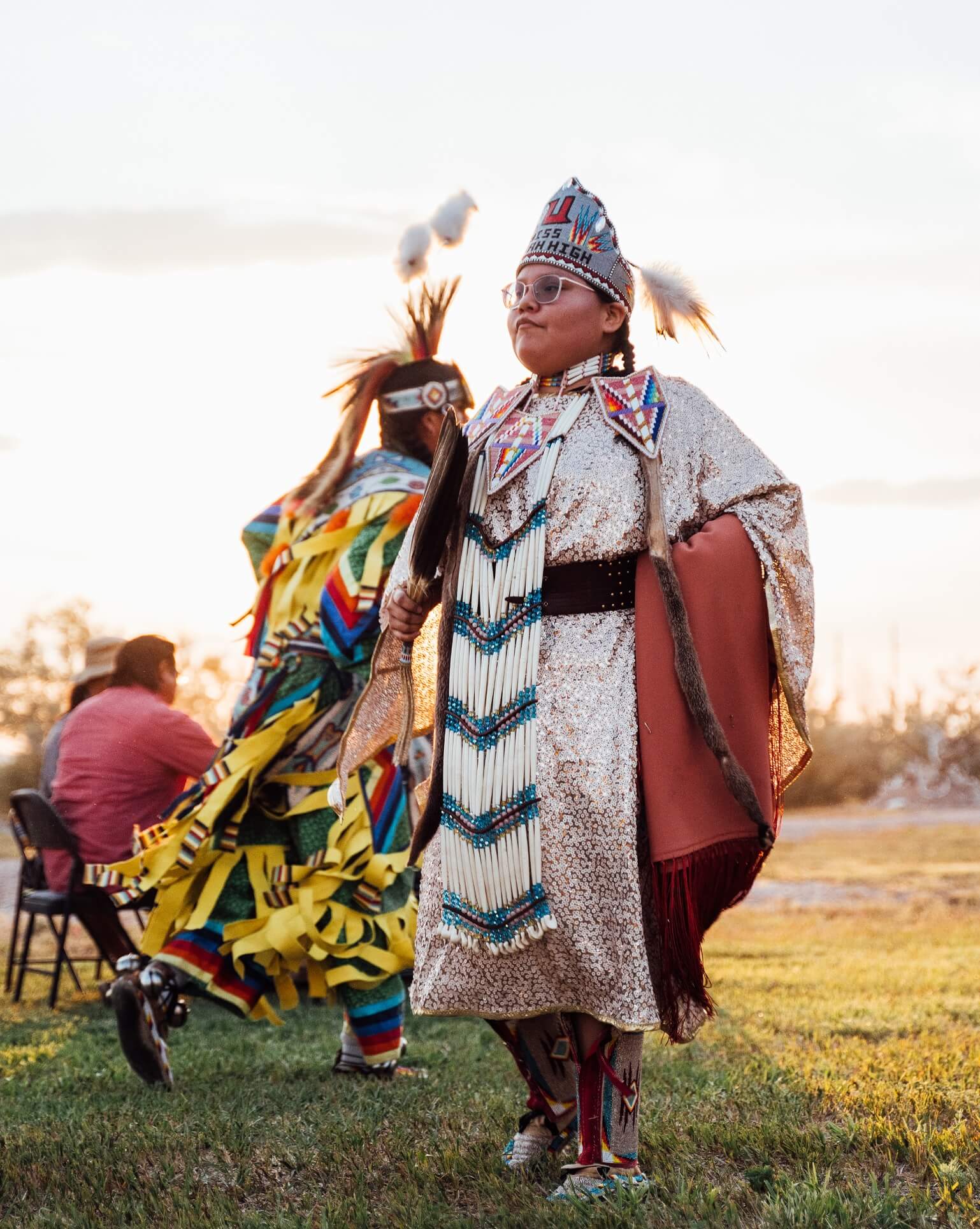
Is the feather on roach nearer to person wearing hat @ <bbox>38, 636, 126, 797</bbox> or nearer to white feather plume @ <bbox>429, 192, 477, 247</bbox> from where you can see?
white feather plume @ <bbox>429, 192, 477, 247</bbox>

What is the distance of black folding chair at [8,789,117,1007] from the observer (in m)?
6.23

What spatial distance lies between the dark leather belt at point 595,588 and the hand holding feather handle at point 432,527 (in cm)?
29

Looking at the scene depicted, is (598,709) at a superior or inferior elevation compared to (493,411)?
inferior

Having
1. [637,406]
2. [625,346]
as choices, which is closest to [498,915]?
[637,406]

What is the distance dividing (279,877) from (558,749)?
1.89m

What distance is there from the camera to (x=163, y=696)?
6.46m

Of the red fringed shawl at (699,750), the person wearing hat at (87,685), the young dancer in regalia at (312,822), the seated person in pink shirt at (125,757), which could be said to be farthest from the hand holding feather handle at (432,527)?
the person wearing hat at (87,685)

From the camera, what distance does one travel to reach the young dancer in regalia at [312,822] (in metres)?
4.46

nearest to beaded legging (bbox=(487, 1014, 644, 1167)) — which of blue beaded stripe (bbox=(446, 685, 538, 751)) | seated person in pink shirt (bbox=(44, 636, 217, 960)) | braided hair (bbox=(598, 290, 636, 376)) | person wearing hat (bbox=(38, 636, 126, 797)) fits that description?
blue beaded stripe (bbox=(446, 685, 538, 751))

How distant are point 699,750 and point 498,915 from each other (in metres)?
0.53

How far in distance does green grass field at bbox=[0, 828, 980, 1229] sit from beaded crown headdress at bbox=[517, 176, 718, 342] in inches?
71.5

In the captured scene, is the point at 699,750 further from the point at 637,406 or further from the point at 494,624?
the point at 637,406

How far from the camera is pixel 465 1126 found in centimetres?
360

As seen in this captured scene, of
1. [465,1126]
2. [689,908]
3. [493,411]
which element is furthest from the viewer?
[465,1126]
